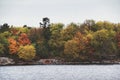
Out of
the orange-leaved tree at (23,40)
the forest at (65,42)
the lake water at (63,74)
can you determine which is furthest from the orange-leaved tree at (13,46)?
the lake water at (63,74)

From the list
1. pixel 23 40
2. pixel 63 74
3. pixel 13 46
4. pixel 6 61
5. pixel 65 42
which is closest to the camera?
pixel 63 74

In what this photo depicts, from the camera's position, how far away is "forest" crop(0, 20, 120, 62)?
142000 millimetres

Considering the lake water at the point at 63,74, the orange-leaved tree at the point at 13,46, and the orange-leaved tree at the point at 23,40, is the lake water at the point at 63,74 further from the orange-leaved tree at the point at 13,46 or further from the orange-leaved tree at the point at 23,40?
the orange-leaved tree at the point at 23,40

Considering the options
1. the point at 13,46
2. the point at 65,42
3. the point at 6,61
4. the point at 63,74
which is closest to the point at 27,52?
the point at 13,46

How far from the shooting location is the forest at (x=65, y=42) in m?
142

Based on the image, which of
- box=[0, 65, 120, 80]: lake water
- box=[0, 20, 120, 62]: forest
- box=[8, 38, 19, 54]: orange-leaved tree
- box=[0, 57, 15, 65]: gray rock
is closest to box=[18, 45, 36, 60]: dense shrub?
box=[0, 20, 120, 62]: forest

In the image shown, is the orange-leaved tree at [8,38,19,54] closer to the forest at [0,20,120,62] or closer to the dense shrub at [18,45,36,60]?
the forest at [0,20,120,62]

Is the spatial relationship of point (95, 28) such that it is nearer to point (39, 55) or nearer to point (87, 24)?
point (87, 24)

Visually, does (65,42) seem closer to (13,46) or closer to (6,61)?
(13,46)

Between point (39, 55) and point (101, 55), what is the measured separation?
62.8 ft

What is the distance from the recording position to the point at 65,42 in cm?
14688

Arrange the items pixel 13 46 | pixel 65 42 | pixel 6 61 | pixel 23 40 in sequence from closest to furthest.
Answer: pixel 6 61 → pixel 65 42 → pixel 13 46 → pixel 23 40

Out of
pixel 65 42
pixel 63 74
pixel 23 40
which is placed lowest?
pixel 63 74

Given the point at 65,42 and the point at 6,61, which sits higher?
the point at 65,42
